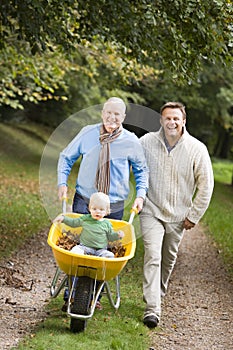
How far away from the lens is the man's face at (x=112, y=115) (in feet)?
21.2

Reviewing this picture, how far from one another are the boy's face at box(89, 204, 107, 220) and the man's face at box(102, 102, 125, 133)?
0.73 m

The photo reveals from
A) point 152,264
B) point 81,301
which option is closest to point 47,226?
point 152,264

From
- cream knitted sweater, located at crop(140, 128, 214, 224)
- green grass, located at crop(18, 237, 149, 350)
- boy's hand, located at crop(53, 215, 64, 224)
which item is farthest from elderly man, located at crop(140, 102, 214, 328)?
boy's hand, located at crop(53, 215, 64, 224)

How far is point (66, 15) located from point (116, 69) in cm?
743

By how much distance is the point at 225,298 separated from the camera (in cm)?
895

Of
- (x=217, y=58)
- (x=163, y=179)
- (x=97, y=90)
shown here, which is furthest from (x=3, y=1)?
(x=97, y=90)

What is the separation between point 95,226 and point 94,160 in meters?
0.62

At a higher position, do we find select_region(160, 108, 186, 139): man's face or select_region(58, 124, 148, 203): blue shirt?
select_region(160, 108, 186, 139): man's face

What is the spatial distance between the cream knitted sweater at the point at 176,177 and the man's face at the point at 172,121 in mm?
145

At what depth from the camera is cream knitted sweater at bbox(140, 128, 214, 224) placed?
24.2 ft

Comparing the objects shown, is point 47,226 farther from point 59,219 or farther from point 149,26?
point 59,219

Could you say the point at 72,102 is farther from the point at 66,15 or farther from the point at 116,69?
the point at 66,15

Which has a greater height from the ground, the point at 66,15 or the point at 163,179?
the point at 66,15

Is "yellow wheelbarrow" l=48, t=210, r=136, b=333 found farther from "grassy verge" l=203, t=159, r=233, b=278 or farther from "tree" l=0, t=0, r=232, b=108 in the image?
"grassy verge" l=203, t=159, r=233, b=278
